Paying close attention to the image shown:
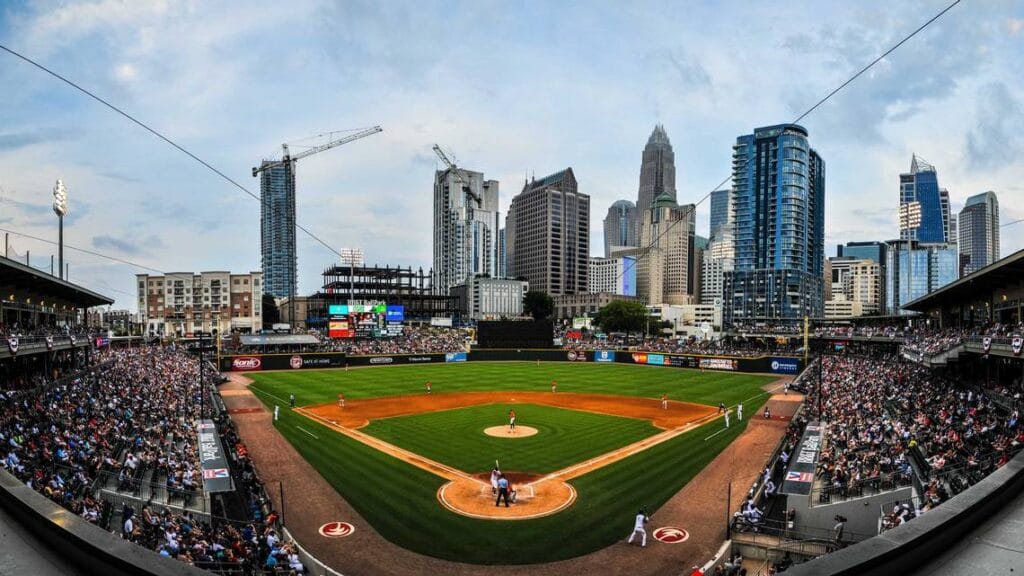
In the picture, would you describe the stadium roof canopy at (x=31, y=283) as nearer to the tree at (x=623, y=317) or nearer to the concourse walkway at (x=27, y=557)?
the concourse walkway at (x=27, y=557)

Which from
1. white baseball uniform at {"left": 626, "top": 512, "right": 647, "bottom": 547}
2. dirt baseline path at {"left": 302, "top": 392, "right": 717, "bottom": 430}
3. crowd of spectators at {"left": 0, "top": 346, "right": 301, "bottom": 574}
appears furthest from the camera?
dirt baseline path at {"left": 302, "top": 392, "right": 717, "bottom": 430}

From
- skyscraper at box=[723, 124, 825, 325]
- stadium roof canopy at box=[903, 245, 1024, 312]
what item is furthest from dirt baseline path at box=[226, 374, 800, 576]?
skyscraper at box=[723, 124, 825, 325]

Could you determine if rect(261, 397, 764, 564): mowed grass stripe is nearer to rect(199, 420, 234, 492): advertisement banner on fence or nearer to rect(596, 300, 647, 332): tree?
rect(199, 420, 234, 492): advertisement banner on fence

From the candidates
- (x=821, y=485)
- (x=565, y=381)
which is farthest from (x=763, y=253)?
(x=821, y=485)

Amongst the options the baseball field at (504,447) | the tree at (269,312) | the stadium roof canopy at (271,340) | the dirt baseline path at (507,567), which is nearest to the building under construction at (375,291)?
the tree at (269,312)

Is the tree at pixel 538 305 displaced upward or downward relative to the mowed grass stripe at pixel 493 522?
upward

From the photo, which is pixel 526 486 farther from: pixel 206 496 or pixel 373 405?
pixel 373 405
